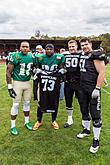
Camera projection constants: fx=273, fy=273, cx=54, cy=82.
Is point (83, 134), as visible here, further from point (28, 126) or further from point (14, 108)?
point (14, 108)

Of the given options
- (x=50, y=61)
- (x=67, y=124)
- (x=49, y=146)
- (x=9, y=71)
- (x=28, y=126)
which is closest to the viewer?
(x=49, y=146)

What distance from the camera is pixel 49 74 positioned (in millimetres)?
5445

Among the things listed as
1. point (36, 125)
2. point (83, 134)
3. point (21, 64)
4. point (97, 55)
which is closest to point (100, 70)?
point (97, 55)

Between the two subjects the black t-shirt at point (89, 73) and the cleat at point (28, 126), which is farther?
the cleat at point (28, 126)

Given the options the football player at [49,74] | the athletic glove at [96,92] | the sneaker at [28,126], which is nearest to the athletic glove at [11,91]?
the football player at [49,74]

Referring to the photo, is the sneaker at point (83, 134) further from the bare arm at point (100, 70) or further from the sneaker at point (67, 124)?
the bare arm at point (100, 70)

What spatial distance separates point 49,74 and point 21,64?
0.59 meters

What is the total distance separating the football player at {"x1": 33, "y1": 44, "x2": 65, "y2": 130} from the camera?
5402mm

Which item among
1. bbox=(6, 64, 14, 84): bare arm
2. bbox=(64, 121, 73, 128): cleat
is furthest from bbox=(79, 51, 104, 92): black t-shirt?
bbox=(64, 121, 73, 128): cleat

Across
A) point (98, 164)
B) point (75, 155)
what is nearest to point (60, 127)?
point (75, 155)

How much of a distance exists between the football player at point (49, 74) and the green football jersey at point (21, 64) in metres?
0.19

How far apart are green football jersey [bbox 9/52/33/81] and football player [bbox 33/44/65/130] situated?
19 cm

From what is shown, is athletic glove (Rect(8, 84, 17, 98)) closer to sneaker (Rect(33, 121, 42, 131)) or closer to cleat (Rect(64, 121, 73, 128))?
sneaker (Rect(33, 121, 42, 131))

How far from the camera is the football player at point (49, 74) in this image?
5.40m
